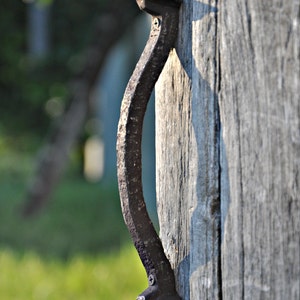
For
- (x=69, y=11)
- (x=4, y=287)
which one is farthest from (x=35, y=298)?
(x=69, y=11)

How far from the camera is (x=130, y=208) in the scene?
1.04 meters

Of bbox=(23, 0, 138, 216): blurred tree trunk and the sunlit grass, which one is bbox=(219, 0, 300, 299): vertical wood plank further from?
bbox=(23, 0, 138, 216): blurred tree trunk

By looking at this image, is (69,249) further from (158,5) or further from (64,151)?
(158,5)

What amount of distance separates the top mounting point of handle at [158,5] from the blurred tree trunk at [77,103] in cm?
709

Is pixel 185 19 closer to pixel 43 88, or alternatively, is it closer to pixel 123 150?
pixel 123 150

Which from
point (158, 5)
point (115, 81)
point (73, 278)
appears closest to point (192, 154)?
point (158, 5)

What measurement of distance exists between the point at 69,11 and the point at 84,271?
849 centimetres

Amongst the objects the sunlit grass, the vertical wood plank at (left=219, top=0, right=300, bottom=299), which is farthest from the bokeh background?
the vertical wood plank at (left=219, top=0, right=300, bottom=299)

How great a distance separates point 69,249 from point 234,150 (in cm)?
627

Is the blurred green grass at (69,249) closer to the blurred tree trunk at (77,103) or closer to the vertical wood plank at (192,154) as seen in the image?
the blurred tree trunk at (77,103)

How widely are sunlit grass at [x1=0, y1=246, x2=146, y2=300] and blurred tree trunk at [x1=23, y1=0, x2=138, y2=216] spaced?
7.81ft

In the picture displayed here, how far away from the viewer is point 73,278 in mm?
5336

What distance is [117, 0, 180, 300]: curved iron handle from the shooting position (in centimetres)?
103

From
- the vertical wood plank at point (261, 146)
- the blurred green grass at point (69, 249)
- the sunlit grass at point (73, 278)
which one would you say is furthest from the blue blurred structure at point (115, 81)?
the vertical wood plank at point (261, 146)
